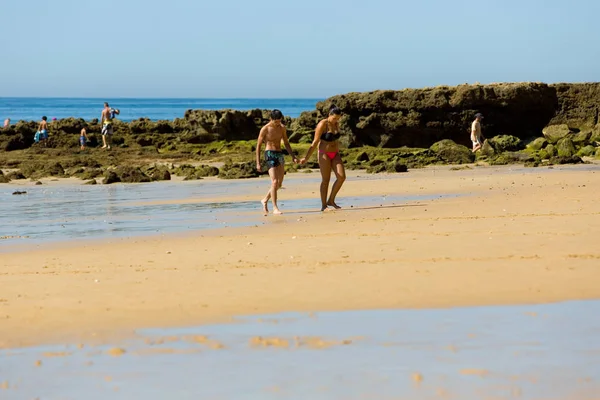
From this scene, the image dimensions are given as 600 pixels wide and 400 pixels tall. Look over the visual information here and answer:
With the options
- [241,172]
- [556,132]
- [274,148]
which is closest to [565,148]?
[556,132]

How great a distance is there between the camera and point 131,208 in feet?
52.5

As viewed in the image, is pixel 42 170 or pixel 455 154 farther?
pixel 42 170

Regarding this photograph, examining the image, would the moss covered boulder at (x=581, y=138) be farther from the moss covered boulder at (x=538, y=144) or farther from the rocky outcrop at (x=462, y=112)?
the rocky outcrop at (x=462, y=112)

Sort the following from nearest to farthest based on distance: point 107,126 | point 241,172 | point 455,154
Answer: point 241,172 → point 455,154 → point 107,126

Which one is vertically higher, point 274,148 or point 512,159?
point 274,148

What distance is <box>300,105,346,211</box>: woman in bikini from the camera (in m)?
14.3

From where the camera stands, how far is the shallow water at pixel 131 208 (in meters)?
12.8

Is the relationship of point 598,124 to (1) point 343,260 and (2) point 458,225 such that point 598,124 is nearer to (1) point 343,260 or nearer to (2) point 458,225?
(2) point 458,225

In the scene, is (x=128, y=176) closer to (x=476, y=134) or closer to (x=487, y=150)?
(x=487, y=150)

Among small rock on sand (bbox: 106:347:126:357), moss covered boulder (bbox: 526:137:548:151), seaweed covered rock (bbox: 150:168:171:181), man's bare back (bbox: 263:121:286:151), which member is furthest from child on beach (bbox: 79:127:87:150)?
small rock on sand (bbox: 106:347:126:357)

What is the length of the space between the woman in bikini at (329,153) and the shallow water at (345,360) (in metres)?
7.49

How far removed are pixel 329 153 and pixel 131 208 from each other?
134 inches

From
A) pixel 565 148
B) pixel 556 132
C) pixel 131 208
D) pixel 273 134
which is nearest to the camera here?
pixel 273 134

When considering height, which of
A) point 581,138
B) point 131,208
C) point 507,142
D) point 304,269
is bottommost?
point 131,208
